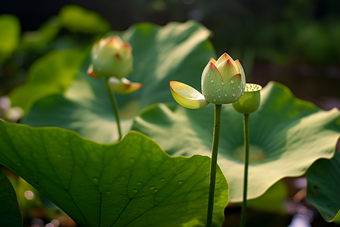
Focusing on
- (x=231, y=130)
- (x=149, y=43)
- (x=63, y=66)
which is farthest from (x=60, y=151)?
(x=63, y=66)

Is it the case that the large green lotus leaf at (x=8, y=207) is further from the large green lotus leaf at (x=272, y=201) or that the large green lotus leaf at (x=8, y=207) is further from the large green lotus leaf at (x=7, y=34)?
the large green lotus leaf at (x=7, y=34)

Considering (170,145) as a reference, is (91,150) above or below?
above

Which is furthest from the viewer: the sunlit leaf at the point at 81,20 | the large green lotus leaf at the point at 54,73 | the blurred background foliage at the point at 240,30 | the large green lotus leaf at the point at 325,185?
the blurred background foliage at the point at 240,30

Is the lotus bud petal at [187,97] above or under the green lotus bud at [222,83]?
under

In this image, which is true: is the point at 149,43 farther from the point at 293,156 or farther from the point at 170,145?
the point at 293,156

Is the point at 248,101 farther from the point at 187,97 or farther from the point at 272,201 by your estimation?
the point at 272,201

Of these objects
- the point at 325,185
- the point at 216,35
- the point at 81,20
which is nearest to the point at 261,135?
the point at 325,185

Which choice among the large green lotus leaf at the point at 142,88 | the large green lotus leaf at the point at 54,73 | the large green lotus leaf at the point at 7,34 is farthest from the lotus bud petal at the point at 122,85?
the large green lotus leaf at the point at 7,34
